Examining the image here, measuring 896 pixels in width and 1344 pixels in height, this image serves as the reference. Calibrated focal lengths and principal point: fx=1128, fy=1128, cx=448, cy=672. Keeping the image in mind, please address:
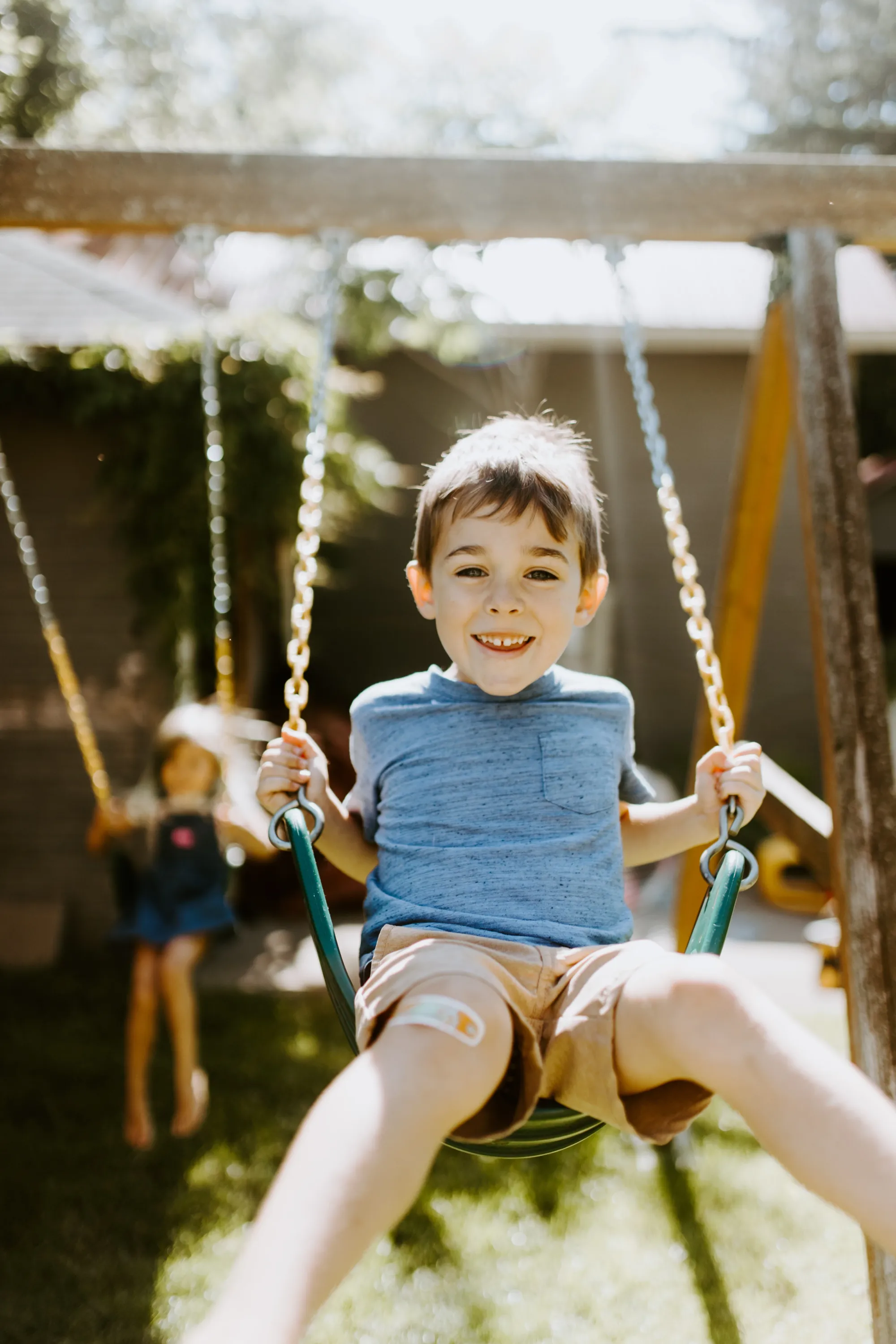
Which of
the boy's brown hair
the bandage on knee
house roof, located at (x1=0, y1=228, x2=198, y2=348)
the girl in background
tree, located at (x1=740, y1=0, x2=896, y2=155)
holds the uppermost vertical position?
tree, located at (x1=740, y1=0, x2=896, y2=155)

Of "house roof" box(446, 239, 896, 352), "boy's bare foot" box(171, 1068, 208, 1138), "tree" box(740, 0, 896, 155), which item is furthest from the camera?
"tree" box(740, 0, 896, 155)

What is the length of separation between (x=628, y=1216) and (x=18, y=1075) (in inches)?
82.1

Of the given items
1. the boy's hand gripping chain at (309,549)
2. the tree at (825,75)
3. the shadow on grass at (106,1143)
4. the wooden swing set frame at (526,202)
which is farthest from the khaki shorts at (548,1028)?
the tree at (825,75)

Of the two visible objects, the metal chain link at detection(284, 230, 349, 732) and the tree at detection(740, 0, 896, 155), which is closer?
the metal chain link at detection(284, 230, 349, 732)

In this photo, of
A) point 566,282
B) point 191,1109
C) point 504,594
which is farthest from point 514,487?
point 566,282

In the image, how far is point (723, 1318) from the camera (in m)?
2.60

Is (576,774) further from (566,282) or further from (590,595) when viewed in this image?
(566,282)

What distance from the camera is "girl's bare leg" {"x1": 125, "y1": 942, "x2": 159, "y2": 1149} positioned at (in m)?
3.19

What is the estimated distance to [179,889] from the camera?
340 cm

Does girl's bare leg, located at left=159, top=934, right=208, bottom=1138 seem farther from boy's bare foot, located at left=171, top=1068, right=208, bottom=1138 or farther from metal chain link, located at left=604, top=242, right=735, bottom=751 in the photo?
metal chain link, located at left=604, top=242, right=735, bottom=751

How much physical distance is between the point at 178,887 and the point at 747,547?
6.36 ft

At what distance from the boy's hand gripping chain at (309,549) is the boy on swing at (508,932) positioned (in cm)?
7

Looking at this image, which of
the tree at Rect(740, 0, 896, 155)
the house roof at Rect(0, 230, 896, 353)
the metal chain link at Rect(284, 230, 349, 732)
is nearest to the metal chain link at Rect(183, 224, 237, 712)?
the metal chain link at Rect(284, 230, 349, 732)

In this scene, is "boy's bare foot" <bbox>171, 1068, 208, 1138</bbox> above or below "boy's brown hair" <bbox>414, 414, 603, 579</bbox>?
below
